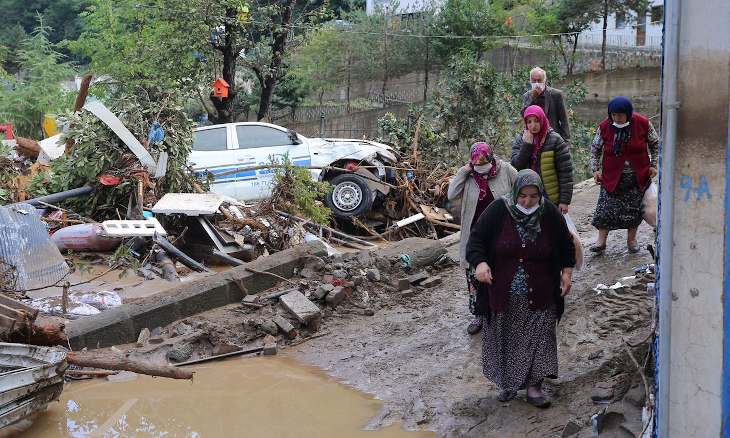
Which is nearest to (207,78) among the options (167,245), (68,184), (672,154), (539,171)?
(68,184)

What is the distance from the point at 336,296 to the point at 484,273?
328 centimetres

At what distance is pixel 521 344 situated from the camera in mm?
5156

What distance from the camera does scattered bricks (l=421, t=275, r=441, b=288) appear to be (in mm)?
8633

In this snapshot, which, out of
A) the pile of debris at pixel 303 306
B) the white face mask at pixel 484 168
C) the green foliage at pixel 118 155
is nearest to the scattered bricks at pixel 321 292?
the pile of debris at pixel 303 306

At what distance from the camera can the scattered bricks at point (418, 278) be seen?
28.3ft

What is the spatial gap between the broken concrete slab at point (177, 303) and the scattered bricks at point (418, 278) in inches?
42.3

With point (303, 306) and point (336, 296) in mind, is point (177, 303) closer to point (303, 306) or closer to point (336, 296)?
point (303, 306)

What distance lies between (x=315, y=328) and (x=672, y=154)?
484cm

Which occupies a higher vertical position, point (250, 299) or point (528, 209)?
point (528, 209)

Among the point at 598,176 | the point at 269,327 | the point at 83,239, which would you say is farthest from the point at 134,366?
the point at 83,239

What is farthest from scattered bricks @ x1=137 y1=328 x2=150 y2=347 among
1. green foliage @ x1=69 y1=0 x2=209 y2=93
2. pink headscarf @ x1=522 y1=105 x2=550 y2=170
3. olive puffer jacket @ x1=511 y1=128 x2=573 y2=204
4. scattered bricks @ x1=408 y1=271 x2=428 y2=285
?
green foliage @ x1=69 y1=0 x2=209 y2=93

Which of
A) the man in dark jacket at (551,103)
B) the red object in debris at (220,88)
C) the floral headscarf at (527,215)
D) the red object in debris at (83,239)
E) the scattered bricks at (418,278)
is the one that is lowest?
the scattered bricks at (418,278)

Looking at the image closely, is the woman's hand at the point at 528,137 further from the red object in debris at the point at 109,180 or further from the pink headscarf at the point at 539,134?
the red object in debris at the point at 109,180

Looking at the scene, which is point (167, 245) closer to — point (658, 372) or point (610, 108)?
point (610, 108)
